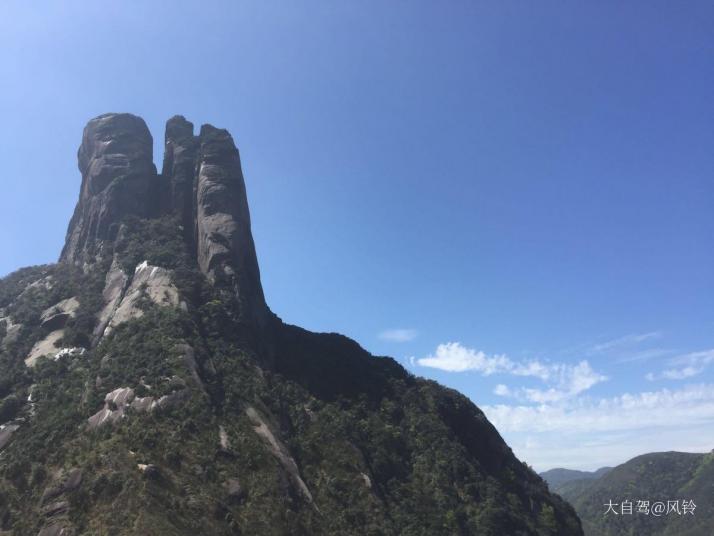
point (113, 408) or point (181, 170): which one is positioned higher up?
point (181, 170)

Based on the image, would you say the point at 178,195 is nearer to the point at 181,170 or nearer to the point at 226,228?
the point at 181,170

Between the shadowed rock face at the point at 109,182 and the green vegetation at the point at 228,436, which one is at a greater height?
the shadowed rock face at the point at 109,182

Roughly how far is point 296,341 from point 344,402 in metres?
21.4

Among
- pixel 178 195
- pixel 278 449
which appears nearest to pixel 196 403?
pixel 278 449

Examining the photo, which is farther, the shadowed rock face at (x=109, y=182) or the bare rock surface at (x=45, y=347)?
the shadowed rock face at (x=109, y=182)

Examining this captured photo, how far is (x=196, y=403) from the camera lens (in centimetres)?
6756

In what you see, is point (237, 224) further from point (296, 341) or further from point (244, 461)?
point (244, 461)

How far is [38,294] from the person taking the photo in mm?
114438

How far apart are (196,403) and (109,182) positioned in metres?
83.1

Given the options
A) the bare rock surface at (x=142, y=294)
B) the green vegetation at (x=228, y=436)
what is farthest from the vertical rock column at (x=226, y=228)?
the bare rock surface at (x=142, y=294)

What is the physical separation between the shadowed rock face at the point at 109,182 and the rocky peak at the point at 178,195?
0.73 feet

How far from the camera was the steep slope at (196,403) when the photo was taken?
54.2m

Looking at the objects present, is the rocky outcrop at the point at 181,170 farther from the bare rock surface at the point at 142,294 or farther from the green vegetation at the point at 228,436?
the bare rock surface at the point at 142,294

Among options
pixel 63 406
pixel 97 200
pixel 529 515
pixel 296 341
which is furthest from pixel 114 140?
pixel 529 515
